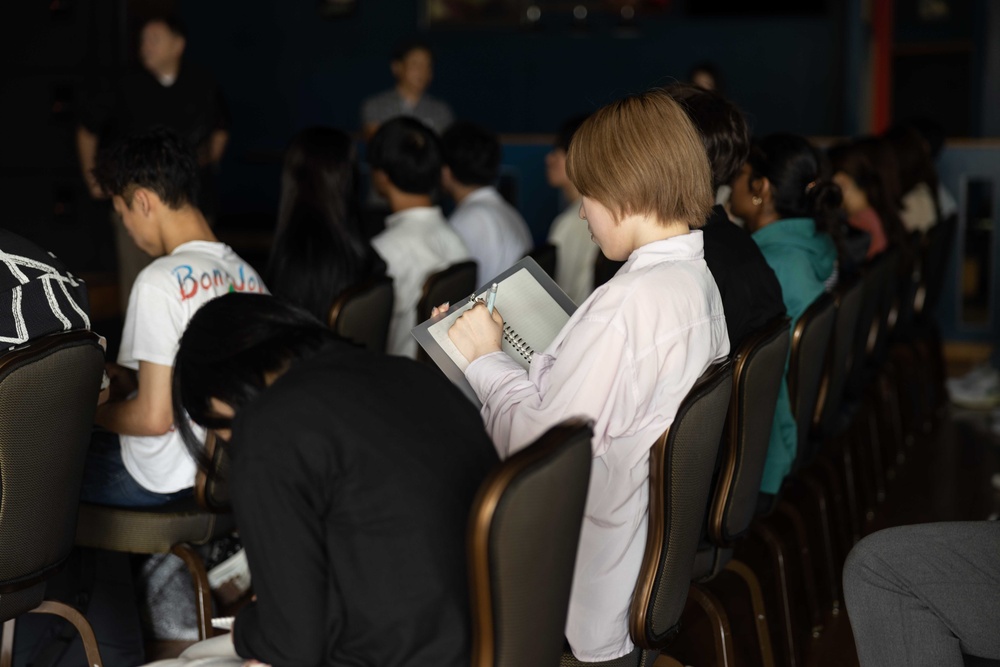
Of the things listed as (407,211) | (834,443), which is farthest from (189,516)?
(834,443)

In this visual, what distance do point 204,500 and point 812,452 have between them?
5.24 ft

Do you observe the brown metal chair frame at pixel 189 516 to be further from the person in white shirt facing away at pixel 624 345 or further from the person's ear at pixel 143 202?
the person in white shirt facing away at pixel 624 345

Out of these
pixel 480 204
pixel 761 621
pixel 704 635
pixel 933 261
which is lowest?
pixel 704 635

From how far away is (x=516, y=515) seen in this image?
1211 millimetres

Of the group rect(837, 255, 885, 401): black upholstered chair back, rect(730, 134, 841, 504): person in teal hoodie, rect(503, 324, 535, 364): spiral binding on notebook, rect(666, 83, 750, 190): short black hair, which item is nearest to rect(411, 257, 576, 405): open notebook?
rect(503, 324, 535, 364): spiral binding on notebook

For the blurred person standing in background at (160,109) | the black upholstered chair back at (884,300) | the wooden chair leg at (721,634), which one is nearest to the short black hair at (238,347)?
the wooden chair leg at (721,634)

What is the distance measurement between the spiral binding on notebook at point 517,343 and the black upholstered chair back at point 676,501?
0.37 metres

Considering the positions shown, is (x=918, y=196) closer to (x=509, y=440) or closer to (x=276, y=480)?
(x=509, y=440)

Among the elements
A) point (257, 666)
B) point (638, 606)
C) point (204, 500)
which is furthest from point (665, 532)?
point (204, 500)

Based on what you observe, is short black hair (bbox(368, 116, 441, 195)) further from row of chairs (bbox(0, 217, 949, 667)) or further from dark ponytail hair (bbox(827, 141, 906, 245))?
dark ponytail hair (bbox(827, 141, 906, 245))

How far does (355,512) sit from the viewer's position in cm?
125

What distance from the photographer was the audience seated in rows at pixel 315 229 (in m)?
2.98

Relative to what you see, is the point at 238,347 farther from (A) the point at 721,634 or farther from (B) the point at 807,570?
(B) the point at 807,570

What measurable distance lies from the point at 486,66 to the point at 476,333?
8023 millimetres
